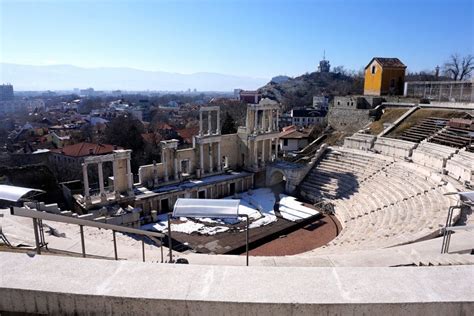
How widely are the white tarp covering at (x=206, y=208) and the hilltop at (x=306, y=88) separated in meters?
110

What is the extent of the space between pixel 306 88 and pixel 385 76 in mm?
100808

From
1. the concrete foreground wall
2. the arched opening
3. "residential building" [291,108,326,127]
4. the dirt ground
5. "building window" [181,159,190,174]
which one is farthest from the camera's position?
"residential building" [291,108,326,127]

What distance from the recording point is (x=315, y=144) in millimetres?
36656

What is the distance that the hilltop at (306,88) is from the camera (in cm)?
12071

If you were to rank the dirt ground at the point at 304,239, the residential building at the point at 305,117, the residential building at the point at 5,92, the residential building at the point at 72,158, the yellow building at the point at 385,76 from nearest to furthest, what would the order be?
the dirt ground at the point at 304,239, the residential building at the point at 72,158, the yellow building at the point at 385,76, the residential building at the point at 305,117, the residential building at the point at 5,92

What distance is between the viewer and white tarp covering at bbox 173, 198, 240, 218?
5855 mm

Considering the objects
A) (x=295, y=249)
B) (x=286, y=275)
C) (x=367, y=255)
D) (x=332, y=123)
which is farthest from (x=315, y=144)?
(x=286, y=275)

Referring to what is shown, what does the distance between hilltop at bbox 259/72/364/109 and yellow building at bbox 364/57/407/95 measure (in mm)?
72572

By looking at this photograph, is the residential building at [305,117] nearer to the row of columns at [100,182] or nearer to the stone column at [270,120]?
the stone column at [270,120]

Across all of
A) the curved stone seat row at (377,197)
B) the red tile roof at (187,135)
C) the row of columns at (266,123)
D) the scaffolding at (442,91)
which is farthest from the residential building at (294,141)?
the red tile roof at (187,135)

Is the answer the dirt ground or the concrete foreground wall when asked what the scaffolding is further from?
the concrete foreground wall

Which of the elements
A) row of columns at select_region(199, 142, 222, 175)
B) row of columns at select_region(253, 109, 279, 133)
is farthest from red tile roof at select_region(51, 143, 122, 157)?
row of columns at select_region(253, 109, 279, 133)

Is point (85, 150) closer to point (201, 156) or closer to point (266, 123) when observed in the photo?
point (201, 156)

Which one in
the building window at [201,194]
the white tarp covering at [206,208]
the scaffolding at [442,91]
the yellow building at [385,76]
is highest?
the yellow building at [385,76]
